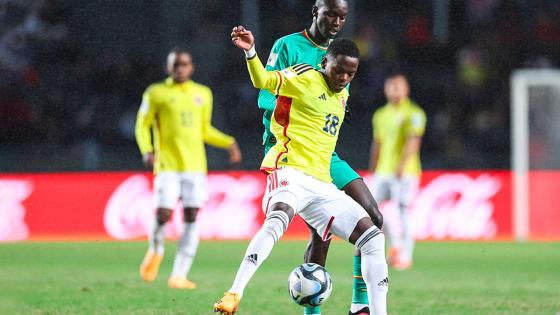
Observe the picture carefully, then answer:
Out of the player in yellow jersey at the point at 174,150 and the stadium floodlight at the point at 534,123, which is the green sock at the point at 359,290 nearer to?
the player in yellow jersey at the point at 174,150

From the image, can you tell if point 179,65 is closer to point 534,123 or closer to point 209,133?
point 209,133

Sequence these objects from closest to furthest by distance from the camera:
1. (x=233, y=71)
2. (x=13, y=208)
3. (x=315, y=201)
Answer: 1. (x=315, y=201)
2. (x=13, y=208)
3. (x=233, y=71)

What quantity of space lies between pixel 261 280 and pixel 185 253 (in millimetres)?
822

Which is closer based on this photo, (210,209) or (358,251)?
(358,251)

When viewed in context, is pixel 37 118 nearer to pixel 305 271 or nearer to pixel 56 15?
pixel 56 15

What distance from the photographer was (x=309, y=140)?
21.2ft

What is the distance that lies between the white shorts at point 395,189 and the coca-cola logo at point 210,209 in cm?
366

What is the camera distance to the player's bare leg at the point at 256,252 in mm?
5688

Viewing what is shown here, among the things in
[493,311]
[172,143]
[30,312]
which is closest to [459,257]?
[172,143]

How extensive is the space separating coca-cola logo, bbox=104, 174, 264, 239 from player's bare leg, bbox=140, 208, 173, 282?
208 inches

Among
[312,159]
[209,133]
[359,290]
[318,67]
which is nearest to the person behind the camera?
[312,159]

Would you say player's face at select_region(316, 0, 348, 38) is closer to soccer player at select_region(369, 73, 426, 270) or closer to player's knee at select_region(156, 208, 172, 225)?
player's knee at select_region(156, 208, 172, 225)

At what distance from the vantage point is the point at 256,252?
5.93 meters

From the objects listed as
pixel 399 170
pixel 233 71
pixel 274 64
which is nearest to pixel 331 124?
pixel 274 64
